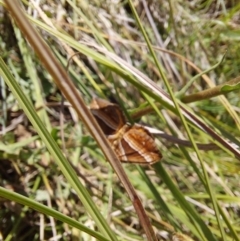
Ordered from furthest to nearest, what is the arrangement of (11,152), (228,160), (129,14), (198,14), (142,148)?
(198,14)
(129,14)
(228,160)
(11,152)
(142,148)

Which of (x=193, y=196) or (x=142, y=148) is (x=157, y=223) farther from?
(x=142, y=148)

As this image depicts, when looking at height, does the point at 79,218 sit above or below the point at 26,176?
below

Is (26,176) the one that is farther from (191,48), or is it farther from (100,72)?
(191,48)

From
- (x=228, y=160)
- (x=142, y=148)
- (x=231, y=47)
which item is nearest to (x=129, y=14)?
(x=231, y=47)

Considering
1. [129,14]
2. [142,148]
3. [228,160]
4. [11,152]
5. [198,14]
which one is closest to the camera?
[142,148]

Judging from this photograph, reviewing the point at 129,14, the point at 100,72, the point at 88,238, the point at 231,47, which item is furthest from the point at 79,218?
the point at 231,47

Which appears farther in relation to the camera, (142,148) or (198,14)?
(198,14)

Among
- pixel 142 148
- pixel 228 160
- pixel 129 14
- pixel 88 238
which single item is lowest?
pixel 228 160
